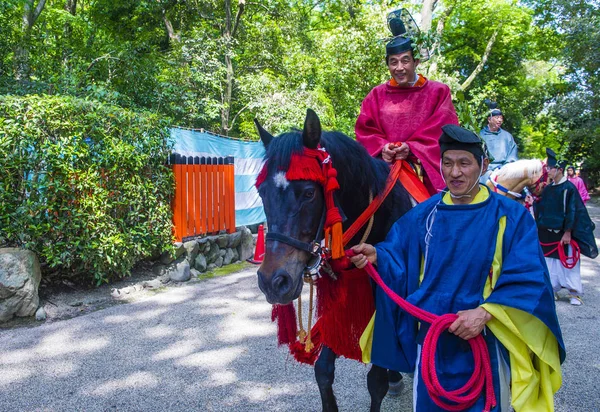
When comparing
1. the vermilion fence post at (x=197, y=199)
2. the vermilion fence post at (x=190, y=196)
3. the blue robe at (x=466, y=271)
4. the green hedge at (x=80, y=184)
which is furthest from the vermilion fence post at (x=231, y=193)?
Result: the blue robe at (x=466, y=271)

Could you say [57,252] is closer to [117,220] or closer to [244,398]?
[117,220]

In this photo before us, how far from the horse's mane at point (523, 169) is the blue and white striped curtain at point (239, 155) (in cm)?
442

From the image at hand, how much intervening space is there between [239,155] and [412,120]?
6.52 m

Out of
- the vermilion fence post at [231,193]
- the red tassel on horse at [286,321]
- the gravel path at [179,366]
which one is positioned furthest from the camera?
the vermilion fence post at [231,193]

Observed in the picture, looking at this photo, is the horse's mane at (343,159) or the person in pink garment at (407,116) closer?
the horse's mane at (343,159)

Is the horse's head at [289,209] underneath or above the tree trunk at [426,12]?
underneath

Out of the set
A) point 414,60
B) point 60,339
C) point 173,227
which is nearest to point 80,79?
point 173,227

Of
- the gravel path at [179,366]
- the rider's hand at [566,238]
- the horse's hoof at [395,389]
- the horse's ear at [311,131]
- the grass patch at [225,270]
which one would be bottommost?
the grass patch at [225,270]

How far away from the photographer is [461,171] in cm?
218

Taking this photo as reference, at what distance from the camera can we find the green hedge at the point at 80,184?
5.32 meters

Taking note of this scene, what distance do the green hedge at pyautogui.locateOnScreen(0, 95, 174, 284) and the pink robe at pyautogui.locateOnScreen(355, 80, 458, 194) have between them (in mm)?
3649

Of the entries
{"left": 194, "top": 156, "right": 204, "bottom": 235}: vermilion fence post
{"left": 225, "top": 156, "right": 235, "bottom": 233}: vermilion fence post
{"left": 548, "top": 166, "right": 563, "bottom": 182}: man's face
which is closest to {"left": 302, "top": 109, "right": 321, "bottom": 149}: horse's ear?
{"left": 548, "top": 166, "right": 563, "bottom": 182}: man's face

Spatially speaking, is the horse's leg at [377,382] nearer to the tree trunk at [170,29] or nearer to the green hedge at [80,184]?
the green hedge at [80,184]

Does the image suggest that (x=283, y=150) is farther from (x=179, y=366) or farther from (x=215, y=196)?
(x=215, y=196)
